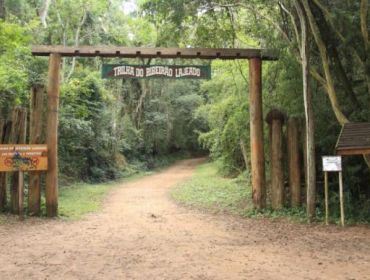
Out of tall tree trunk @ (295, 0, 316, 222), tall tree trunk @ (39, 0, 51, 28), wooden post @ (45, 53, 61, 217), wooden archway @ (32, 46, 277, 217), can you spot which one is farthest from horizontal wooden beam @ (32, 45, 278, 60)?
tall tree trunk @ (39, 0, 51, 28)

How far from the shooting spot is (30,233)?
930 cm

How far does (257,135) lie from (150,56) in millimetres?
3699

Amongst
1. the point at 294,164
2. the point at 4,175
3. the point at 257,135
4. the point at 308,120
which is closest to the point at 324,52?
the point at 308,120

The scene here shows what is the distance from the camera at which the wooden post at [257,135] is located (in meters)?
12.4

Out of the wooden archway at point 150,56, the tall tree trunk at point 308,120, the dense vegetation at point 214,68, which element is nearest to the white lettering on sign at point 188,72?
the wooden archway at point 150,56

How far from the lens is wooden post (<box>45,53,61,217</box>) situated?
1167cm

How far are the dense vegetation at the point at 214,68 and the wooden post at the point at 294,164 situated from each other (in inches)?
30.0

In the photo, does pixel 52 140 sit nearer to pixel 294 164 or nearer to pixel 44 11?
pixel 294 164

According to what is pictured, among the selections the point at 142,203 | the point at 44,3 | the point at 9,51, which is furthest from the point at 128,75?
the point at 44,3

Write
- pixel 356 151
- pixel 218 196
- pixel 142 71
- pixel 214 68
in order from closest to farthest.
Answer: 1. pixel 356 151
2. pixel 142 71
3. pixel 218 196
4. pixel 214 68

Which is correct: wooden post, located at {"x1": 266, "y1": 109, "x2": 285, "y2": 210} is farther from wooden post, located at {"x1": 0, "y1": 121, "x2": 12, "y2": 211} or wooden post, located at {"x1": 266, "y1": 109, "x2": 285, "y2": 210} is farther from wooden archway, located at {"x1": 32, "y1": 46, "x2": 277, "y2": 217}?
wooden post, located at {"x1": 0, "y1": 121, "x2": 12, "y2": 211}

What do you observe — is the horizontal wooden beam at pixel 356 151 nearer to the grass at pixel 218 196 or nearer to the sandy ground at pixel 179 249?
the sandy ground at pixel 179 249

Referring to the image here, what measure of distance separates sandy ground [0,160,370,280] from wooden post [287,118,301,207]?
1.54 metres

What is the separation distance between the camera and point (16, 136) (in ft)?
37.8
